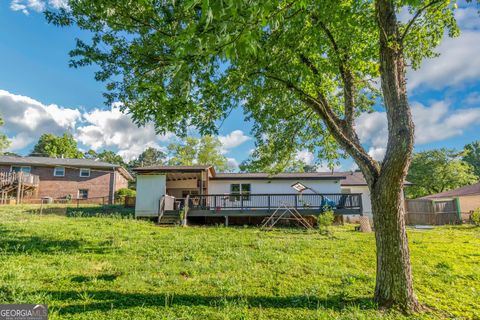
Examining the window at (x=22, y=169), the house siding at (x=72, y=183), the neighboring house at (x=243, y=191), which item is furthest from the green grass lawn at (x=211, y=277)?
the window at (x=22, y=169)

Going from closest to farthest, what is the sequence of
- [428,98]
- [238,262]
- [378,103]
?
→ [238,262]
[378,103]
[428,98]

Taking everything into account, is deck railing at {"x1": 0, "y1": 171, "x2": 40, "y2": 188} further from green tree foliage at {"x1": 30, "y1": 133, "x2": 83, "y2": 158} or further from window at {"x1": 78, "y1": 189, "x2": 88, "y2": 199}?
green tree foliage at {"x1": 30, "y1": 133, "x2": 83, "y2": 158}

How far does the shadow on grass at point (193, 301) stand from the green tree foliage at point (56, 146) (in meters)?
43.8

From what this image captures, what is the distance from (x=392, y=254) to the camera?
3664 mm

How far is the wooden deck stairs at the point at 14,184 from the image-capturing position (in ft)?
63.7

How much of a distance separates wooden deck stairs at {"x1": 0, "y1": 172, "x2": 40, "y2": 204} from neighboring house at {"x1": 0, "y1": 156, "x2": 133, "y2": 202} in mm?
734

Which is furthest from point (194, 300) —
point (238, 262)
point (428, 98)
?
point (428, 98)

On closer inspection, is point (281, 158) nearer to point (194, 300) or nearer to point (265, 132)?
point (265, 132)

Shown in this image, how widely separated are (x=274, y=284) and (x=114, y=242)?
5230 millimetres

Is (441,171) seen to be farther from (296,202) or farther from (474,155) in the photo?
(474,155)

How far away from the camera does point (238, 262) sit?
19.1 ft

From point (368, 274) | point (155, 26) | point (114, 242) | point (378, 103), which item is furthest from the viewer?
point (378, 103)

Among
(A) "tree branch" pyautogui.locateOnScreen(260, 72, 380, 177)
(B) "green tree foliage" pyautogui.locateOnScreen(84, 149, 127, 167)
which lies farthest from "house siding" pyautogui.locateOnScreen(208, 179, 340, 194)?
(B) "green tree foliage" pyautogui.locateOnScreen(84, 149, 127, 167)

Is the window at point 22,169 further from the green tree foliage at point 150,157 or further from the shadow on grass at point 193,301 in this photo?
the green tree foliage at point 150,157
